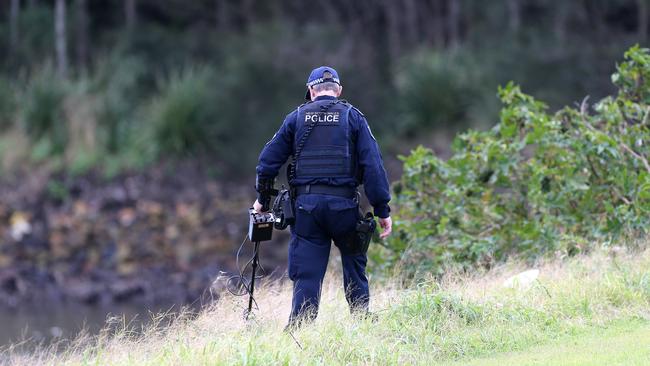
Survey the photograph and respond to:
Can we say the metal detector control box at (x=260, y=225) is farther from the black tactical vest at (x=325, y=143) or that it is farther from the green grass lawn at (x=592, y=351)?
the green grass lawn at (x=592, y=351)

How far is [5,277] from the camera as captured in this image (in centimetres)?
2373

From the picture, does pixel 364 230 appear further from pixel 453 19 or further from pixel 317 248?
pixel 453 19

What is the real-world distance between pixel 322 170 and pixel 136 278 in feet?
55.5

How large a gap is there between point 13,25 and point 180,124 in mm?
9885

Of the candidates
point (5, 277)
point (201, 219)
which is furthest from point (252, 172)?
point (5, 277)

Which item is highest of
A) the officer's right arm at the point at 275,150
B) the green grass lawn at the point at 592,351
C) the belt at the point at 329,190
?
the officer's right arm at the point at 275,150

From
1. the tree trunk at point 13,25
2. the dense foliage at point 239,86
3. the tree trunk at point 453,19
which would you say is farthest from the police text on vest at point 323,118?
the tree trunk at point 453,19

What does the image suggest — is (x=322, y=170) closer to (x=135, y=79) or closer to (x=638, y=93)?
(x=638, y=93)

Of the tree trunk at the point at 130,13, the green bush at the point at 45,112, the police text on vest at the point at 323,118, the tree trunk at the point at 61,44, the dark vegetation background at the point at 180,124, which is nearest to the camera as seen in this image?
the police text on vest at the point at 323,118

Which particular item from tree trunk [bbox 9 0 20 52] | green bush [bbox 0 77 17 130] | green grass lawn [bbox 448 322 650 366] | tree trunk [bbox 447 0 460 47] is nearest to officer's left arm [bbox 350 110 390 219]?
green grass lawn [bbox 448 322 650 366]

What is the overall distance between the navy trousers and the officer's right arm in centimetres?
31

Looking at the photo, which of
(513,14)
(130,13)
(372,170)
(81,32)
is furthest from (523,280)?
(130,13)

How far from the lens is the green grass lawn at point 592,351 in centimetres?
652

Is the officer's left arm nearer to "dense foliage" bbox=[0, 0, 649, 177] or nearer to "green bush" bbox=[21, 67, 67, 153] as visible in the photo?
"dense foliage" bbox=[0, 0, 649, 177]
